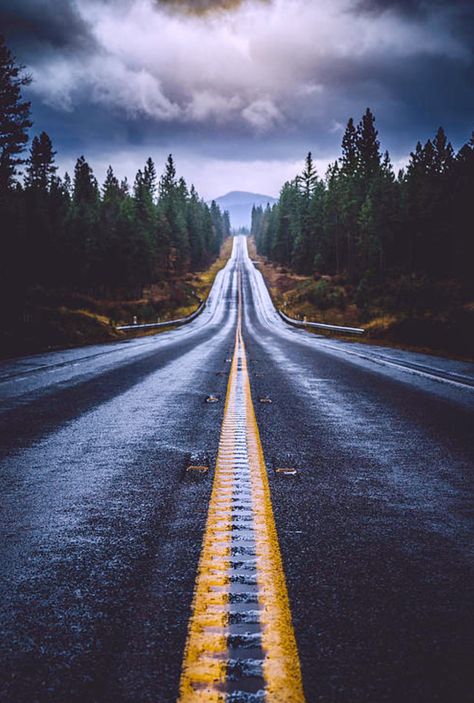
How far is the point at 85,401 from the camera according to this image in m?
6.25

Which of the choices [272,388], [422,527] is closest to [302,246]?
[272,388]

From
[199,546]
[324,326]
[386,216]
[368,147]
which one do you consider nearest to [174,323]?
[324,326]

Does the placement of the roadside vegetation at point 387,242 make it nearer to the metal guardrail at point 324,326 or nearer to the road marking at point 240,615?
the metal guardrail at point 324,326

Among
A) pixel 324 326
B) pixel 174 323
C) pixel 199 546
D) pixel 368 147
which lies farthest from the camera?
pixel 368 147

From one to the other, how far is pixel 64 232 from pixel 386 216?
36.0 m

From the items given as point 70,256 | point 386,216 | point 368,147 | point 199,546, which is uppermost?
point 368,147

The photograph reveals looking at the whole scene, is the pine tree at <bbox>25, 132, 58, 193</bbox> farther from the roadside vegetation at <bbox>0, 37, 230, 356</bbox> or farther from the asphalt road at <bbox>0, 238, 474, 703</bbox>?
the asphalt road at <bbox>0, 238, 474, 703</bbox>

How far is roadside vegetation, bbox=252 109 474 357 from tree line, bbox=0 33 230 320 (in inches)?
768

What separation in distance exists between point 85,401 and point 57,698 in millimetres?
5315

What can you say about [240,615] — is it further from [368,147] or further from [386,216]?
[368,147]

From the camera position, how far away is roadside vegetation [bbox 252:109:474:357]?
1321 inches

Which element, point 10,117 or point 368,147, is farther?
point 368,147

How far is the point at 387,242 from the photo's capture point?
49688 millimetres

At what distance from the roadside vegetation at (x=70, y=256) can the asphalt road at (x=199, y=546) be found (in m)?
12.0
